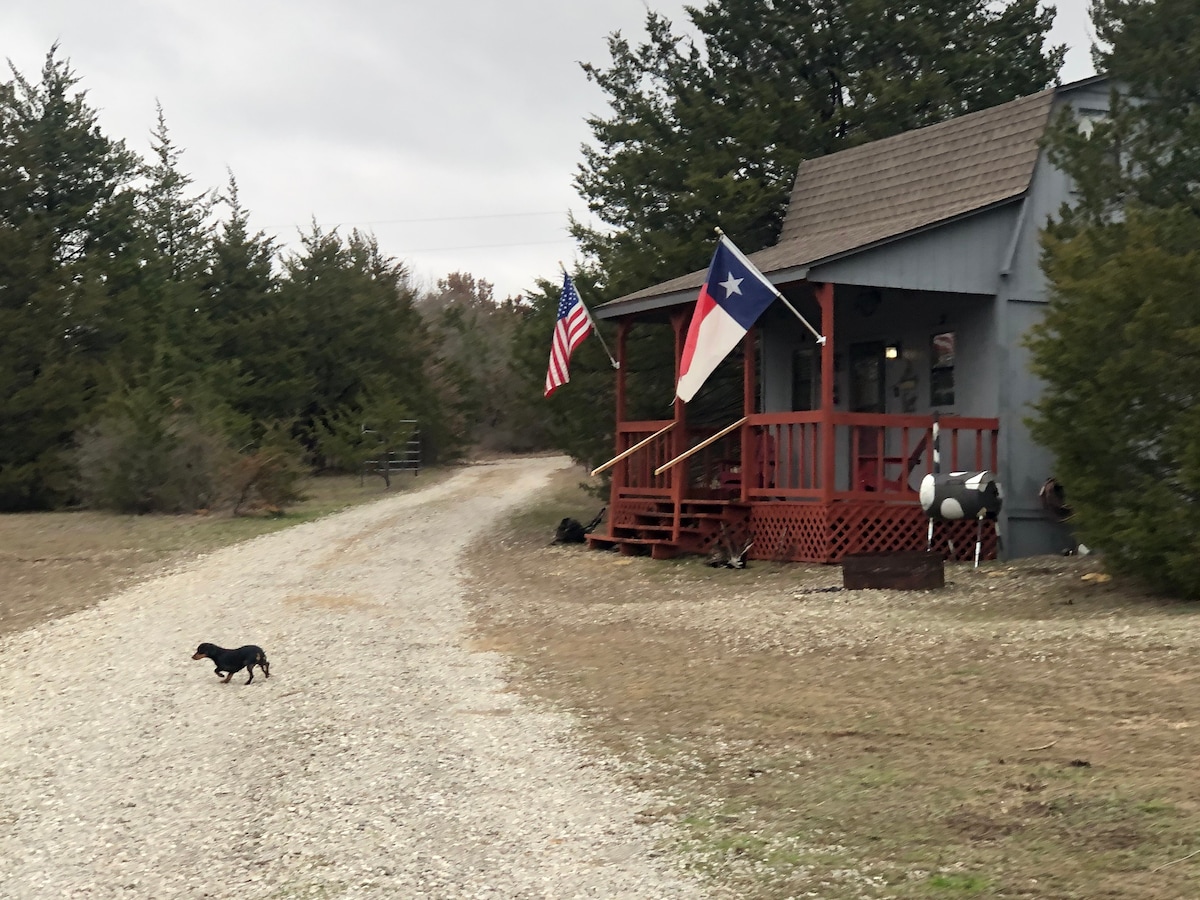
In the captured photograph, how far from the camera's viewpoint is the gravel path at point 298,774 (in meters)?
5.14

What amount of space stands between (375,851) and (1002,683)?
417 cm

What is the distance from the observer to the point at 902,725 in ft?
23.1

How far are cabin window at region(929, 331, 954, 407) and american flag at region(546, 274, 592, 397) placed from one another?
185 inches

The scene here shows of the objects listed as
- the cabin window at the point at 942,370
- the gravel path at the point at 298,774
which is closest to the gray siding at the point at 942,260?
the cabin window at the point at 942,370

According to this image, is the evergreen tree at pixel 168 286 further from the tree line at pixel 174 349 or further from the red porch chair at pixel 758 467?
A: the red porch chair at pixel 758 467

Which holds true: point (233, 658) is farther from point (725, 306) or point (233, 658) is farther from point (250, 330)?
point (250, 330)

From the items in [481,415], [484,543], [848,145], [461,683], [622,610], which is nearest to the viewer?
[461,683]

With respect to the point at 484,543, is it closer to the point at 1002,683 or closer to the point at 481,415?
the point at 1002,683

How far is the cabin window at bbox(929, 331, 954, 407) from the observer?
677 inches

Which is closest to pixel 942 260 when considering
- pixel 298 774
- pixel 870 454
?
pixel 870 454

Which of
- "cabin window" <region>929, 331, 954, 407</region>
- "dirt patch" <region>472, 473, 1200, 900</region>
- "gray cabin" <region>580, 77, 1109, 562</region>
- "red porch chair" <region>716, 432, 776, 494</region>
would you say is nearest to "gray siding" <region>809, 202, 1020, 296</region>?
"gray cabin" <region>580, 77, 1109, 562</region>

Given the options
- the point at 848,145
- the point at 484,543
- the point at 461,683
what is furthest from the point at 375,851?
the point at 848,145

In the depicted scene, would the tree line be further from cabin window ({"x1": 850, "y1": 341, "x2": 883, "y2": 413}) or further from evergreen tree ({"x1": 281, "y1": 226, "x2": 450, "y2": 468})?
cabin window ({"x1": 850, "y1": 341, "x2": 883, "y2": 413})

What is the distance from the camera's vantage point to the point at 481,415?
183ft
